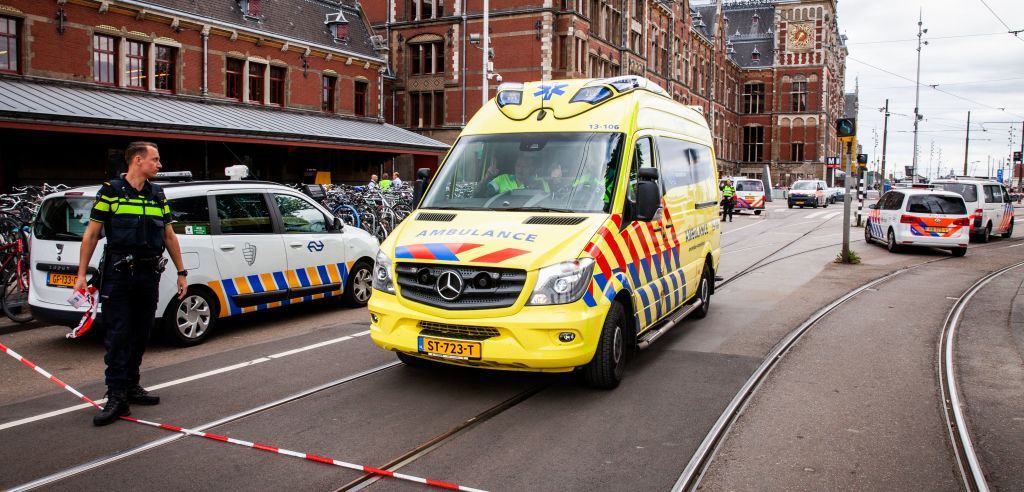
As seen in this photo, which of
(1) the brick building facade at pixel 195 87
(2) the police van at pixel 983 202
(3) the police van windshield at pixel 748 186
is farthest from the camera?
(3) the police van windshield at pixel 748 186

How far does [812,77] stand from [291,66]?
66.2 metres

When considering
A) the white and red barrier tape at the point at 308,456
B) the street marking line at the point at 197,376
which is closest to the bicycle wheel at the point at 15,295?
the street marking line at the point at 197,376

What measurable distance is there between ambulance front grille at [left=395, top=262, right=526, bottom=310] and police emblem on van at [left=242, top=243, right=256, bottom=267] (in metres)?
3.44

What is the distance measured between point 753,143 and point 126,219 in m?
87.5

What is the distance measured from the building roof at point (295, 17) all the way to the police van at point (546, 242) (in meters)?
22.7

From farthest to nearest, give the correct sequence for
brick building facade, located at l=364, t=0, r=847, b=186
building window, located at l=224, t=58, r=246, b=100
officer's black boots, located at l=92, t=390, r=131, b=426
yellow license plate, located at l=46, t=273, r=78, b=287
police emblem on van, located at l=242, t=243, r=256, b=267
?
1. brick building facade, located at l=364, t=0, r=847, b=186
2. building window, located at l=224, t=58, r=246, b=100
3. police emblem on van, located at l=242, t=243, r=256, b=267
4. yellow license plate, located at l=46, t=273, r=78, b=287
5. officer's black boots, located at l=92, t=390, r=131, b=426

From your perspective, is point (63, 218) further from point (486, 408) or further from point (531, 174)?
point (486, 408)

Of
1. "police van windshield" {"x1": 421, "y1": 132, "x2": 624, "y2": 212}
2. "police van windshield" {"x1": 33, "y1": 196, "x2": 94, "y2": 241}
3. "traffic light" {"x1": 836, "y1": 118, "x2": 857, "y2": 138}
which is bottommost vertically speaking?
"police van windshield" {"x1": 33, "y1": 196, "x2": 94, "y2": 241}

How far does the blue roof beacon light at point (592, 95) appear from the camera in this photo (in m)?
7.06

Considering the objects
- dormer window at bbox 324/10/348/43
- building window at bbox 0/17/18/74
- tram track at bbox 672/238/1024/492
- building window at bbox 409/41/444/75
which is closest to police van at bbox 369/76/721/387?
tram track at bbox 672/238/1024/492

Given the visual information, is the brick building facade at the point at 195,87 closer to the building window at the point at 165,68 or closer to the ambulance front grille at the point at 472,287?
the building window at the point at 165,68

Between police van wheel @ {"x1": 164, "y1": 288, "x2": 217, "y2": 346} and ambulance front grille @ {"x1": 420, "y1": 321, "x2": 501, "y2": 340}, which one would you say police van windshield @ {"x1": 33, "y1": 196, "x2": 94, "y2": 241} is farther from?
ambulance front grille @ {"x1": 420, "y1": 321, "x2": 501, "y2": 340}

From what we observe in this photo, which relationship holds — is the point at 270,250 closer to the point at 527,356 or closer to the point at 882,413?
the point at 527,356

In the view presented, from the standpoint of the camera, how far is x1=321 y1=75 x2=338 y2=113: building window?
34.0 m
